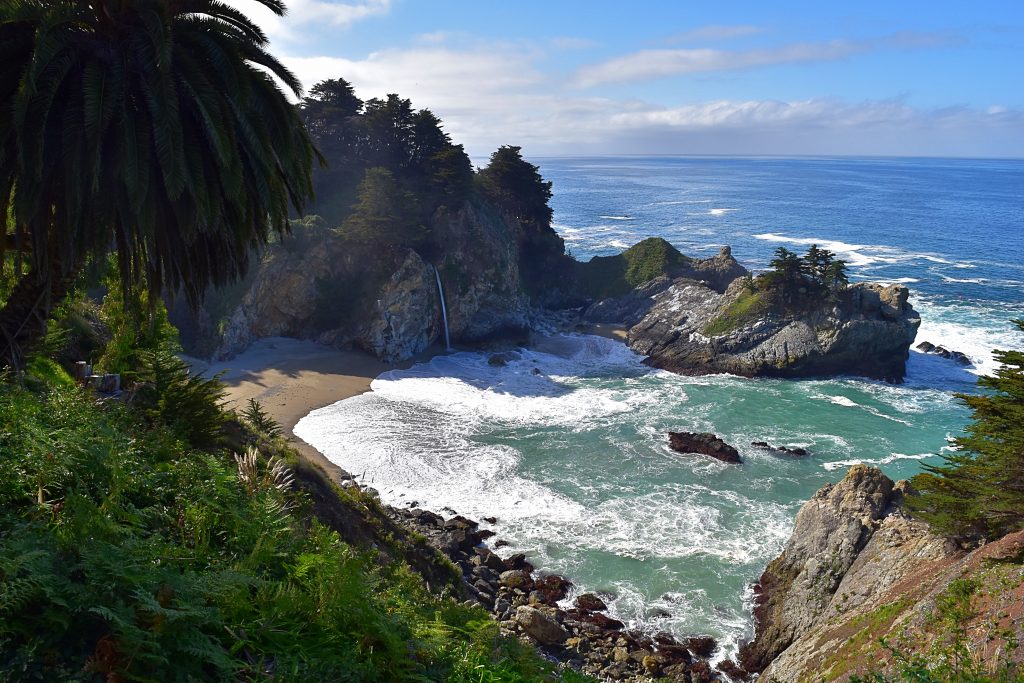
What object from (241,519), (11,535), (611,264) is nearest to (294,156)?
(241,519)

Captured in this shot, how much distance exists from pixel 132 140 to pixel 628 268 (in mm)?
54308

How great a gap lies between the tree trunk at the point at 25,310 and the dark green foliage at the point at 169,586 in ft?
7.00

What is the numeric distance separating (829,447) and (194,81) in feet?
97.8

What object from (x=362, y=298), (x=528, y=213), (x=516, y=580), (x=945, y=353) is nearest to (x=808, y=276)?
(x=945, y=353)

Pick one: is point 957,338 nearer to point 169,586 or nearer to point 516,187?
point 516,187

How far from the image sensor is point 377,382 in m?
37.6

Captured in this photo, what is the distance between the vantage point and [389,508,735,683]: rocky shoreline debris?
15.9 m

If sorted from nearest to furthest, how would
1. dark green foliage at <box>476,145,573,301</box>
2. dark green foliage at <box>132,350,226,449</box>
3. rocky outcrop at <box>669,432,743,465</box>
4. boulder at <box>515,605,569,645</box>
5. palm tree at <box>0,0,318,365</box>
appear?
1. palm tree at <box>0,0,318,365</box>
2. dark green foliage at <box>132,350,226,449</box>
3. boulder at <box>515,605,569,645</box>
4. rocky outcrop at <box>669,432,743,465</box>
5. dark green foliage at <box>476,145,573,301</box>

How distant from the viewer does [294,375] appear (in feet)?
122

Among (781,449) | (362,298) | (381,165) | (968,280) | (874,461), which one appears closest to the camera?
(874,461)

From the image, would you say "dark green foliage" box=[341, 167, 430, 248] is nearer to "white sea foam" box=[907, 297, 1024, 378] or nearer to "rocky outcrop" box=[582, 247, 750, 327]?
"rocky outcrop" box=[582, 247, 750, 327]

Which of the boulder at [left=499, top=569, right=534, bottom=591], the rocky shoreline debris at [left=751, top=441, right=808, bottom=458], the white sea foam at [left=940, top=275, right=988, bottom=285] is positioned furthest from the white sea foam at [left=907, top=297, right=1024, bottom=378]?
the boulder at [left=499, top=569, right=534, bottom=591]

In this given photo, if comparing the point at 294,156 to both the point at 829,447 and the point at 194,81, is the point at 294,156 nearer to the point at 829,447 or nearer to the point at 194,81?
the point at 194,81

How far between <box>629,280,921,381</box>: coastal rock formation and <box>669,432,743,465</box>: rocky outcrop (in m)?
13.3
